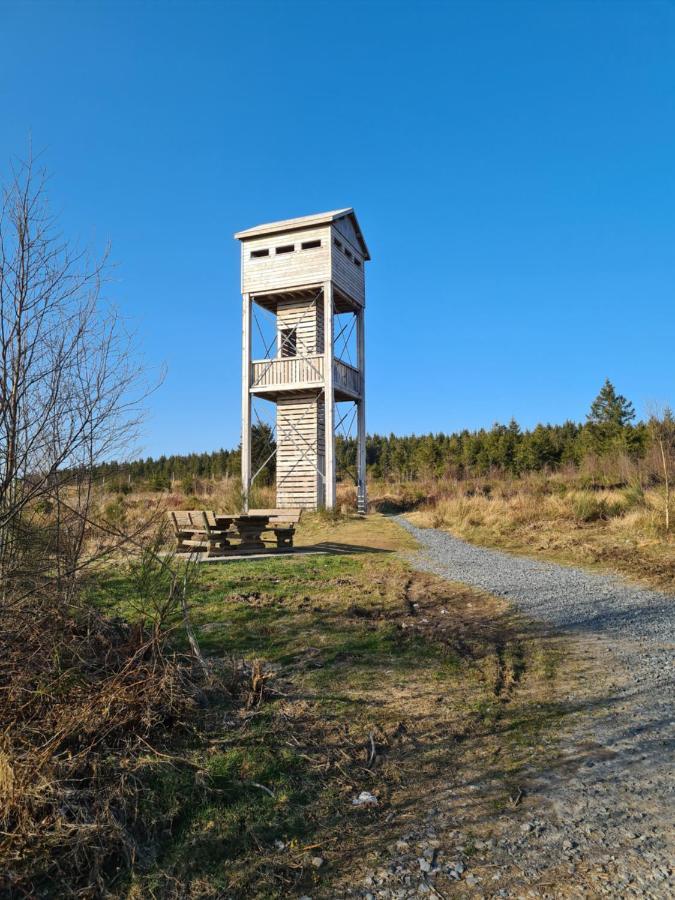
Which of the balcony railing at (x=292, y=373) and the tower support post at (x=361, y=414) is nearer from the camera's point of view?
the balcony railing at (x=292, y=373)

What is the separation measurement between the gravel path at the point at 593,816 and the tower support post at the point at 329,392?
13.6 meters

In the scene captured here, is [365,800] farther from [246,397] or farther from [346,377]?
[346,377]

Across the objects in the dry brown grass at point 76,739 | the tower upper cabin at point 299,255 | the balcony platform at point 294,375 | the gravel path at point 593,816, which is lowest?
the gravel path at point 593,816

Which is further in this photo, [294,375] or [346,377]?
[346,377]

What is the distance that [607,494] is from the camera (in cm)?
1814

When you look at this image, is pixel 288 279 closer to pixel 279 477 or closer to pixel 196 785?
pixel 279 477

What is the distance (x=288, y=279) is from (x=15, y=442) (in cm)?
1700

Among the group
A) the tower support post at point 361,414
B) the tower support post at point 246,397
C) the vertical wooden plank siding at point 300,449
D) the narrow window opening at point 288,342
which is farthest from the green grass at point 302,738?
the narrow window opening at point 288,342

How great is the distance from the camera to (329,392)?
18.2 meters

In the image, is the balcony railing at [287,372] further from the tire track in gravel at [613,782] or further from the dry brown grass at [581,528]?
the tire track in gravel at [613,782]

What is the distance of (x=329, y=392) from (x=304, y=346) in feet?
9.50

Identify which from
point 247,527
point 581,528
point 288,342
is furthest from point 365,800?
point 288,342

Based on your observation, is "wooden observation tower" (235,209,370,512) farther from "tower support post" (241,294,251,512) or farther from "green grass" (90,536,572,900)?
"green grass" (90,536,572,900)

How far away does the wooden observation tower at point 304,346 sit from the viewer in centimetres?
1878
